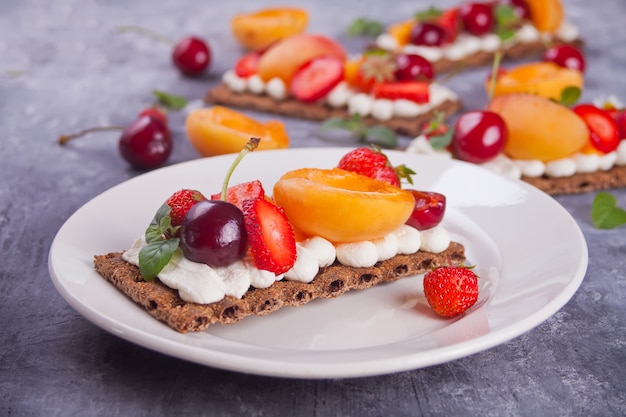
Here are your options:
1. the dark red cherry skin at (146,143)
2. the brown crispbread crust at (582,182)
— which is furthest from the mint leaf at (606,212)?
the dark red cherry skin at (146,143)

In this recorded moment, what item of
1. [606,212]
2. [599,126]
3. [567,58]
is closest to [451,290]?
[606,212]

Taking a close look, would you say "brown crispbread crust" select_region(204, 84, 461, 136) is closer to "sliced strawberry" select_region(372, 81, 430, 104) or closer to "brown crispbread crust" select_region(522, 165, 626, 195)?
"sliced strawberry" select_region(372, 81, 430, 104)

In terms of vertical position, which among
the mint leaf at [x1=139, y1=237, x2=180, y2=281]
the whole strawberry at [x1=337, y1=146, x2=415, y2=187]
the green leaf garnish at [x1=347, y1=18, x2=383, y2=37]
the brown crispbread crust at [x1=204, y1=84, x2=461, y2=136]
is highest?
the mint leaf at [x1=139, y1=237, x2=180, y2=281]

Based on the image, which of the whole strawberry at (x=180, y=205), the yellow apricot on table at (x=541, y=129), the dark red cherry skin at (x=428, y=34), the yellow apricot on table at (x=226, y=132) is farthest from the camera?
the dark red cherry skin at (x=428, y=34)

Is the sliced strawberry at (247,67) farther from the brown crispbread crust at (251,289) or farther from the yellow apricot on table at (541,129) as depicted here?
the brown crispbread crust at (251,289)

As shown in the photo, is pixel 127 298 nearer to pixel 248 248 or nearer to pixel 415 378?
pixel 248 248

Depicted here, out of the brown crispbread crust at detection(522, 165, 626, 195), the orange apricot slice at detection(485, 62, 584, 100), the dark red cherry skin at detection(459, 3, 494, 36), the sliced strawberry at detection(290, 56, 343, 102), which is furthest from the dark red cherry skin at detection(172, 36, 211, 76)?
the brown crispbread crust at detection(522, 165, 626, 195)
